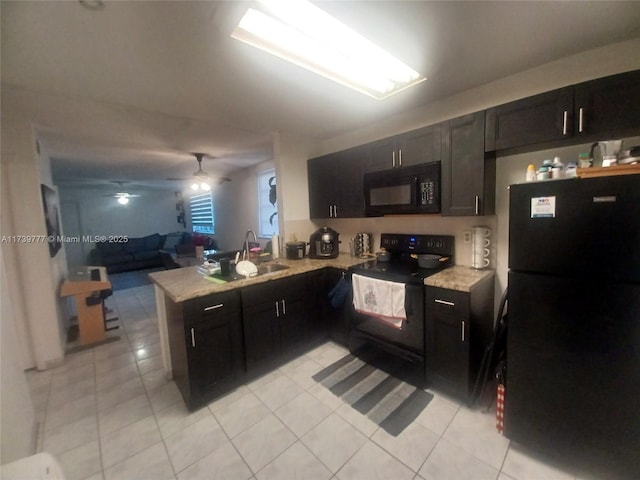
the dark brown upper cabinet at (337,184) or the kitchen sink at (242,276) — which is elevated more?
the dark brown upper cabinet at (337,184)

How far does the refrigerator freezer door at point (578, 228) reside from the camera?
1.15m

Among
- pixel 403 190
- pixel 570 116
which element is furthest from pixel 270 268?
pixel 570 116

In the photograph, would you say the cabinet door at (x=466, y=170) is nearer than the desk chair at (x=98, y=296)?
Yes

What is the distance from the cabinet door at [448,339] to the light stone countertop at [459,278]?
4 centimetres

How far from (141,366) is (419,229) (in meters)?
3.03

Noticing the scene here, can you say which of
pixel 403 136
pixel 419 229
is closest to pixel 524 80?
pixel 403 136

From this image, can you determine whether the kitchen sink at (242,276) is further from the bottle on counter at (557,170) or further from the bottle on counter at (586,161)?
the bottle on counter at (586,161)

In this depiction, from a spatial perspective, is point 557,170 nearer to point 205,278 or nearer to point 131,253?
point 205,278

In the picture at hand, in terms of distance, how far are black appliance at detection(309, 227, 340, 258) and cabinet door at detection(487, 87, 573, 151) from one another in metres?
1.64

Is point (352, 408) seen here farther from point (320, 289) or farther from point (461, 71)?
point (461, 71)

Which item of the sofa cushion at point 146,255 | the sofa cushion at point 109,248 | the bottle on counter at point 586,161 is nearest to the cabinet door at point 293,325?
the bottle on counter at point 586,161

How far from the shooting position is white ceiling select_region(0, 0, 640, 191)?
125 cm

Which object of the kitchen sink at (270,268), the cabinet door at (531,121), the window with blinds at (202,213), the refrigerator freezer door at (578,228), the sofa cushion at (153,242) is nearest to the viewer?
the refrigerator freezer door at (578,228)

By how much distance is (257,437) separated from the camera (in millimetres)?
1661
